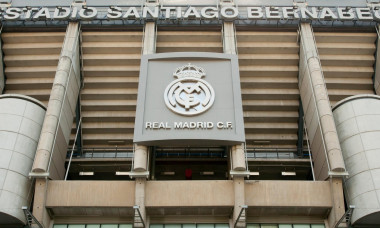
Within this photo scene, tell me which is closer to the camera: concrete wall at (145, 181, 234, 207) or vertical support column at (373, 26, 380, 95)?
concrete wall at (145, 181, 234, 207)

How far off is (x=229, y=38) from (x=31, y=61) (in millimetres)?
17261

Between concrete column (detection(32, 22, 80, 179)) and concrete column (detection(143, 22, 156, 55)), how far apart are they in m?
5.81

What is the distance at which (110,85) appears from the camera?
39.7 metres

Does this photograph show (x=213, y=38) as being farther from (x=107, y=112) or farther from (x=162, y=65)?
(x=107, y=112)

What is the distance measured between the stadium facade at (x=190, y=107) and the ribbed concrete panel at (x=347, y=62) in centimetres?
12

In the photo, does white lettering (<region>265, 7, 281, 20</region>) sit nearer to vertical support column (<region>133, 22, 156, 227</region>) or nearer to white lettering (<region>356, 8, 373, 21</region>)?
white lettering (<region>356, 8, 373, 21</region>)

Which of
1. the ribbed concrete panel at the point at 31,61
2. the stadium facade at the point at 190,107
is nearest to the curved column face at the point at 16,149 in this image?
the stadium facade at the point at 190,107

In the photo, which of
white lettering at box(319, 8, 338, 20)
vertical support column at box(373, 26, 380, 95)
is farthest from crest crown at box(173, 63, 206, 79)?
vertical support column at box(373, 26, 380, 95)

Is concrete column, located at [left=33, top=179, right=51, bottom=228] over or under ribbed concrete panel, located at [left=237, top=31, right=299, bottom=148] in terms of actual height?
under

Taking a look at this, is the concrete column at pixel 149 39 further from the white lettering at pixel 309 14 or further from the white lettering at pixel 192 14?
the white lettering at pixel 309 14

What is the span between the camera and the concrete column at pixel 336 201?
2931 cm

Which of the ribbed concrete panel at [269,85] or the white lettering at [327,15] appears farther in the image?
the ribbed concrete panel at [269,85]

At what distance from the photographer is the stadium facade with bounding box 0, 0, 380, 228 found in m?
30.4

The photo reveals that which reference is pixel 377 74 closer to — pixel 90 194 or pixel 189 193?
pixel 189 193
